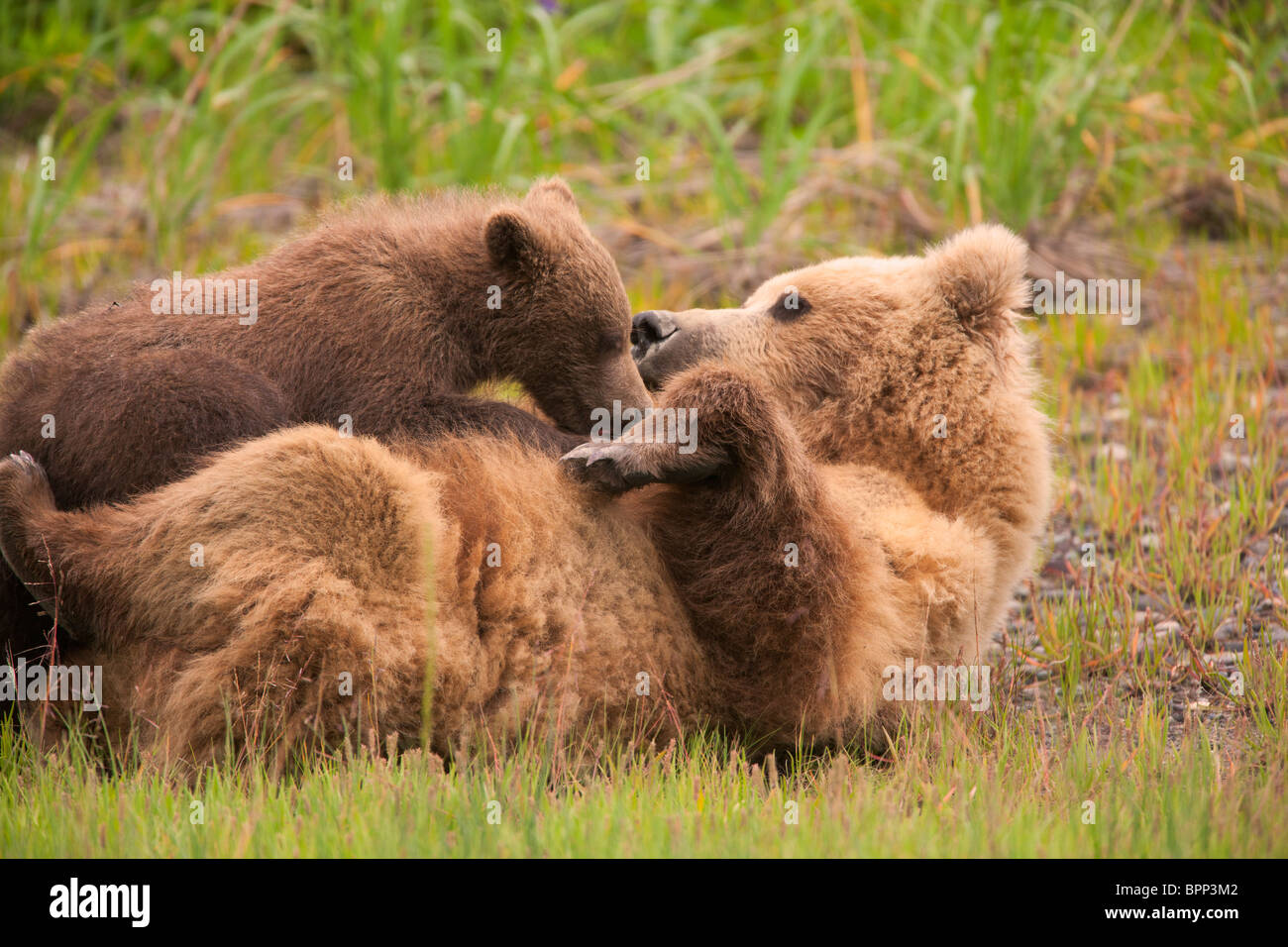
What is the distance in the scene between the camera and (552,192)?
5285 millimetres

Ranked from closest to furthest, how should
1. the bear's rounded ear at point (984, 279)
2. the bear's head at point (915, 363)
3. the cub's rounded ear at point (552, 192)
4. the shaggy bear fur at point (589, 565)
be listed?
the shaggy bear fur at point (589, 565)
the bear's head at point (915, 363)
the bear's rounded ear at point (984, 279)
the cub's rounded ear at point (552, 192)

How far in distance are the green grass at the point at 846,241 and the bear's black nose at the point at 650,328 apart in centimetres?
169

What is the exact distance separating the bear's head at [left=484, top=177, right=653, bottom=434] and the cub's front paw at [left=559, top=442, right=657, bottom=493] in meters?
1.08

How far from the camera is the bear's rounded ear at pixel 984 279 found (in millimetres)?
4477

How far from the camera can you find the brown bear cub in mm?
3867

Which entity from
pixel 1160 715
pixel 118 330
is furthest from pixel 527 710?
pixel 1160 715

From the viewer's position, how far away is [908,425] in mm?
4387

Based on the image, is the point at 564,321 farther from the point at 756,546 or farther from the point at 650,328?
the point at 756,546

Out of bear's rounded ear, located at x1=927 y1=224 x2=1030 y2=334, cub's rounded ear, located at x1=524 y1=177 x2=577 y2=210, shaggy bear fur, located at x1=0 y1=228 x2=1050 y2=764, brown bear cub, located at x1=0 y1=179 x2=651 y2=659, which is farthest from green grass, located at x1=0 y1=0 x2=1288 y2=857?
cub's rounded ear, located at x1=524 y1=177 x2=577 y2=210

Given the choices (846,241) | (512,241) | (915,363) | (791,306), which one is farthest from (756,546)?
(846,241)

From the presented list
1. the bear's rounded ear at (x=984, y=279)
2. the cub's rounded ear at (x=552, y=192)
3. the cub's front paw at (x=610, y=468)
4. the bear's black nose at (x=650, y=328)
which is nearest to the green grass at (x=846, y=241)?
the cub's front paw at (x=610, y=468)

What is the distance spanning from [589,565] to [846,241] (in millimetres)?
5365

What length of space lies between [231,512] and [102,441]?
62cm

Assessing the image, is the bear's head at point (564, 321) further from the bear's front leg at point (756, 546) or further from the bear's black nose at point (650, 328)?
the bear's front leg at point (756, 546)
